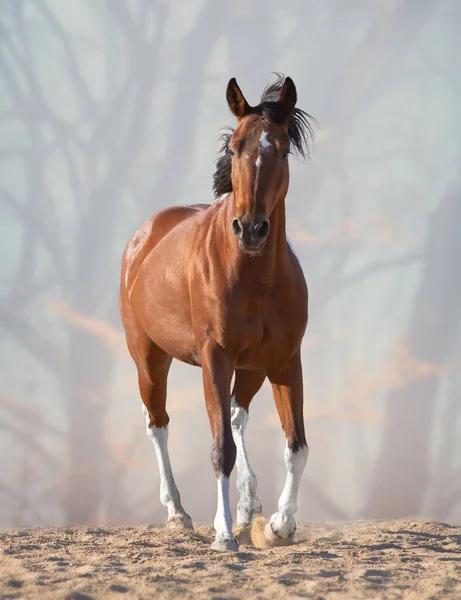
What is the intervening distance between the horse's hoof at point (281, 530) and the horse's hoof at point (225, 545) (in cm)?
62

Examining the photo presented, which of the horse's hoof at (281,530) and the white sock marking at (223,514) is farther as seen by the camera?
the horse's hoof at (281,530)

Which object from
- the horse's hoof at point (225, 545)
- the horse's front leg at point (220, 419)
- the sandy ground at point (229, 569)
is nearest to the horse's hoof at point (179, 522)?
the sandy ground at point (229, 569)

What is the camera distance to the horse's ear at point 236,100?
6.25 meters

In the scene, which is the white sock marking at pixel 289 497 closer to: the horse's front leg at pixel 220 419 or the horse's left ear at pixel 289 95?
the horse's front leg at pixel 220 419

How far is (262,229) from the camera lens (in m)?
5.63

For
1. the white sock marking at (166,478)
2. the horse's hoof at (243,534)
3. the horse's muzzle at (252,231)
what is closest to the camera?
the horse's muzzle at (252,231)

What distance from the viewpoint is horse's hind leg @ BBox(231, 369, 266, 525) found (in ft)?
23.8

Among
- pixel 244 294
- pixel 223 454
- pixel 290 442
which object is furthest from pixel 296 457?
pixel 244 294

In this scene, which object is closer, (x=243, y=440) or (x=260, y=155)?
(x=260, y=155)

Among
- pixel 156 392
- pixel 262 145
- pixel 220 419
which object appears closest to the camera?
pixel 262 145

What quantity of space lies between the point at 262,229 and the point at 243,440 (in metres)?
2.41

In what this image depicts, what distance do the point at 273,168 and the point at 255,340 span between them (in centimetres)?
113

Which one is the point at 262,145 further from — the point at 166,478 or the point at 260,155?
the point at 166,478

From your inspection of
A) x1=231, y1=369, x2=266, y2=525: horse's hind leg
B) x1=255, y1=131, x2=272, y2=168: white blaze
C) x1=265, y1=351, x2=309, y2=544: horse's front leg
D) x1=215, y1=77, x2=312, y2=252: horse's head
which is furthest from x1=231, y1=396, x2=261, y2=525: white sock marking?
x1=255, y1=131, x2=272, y2=168: white blaze
